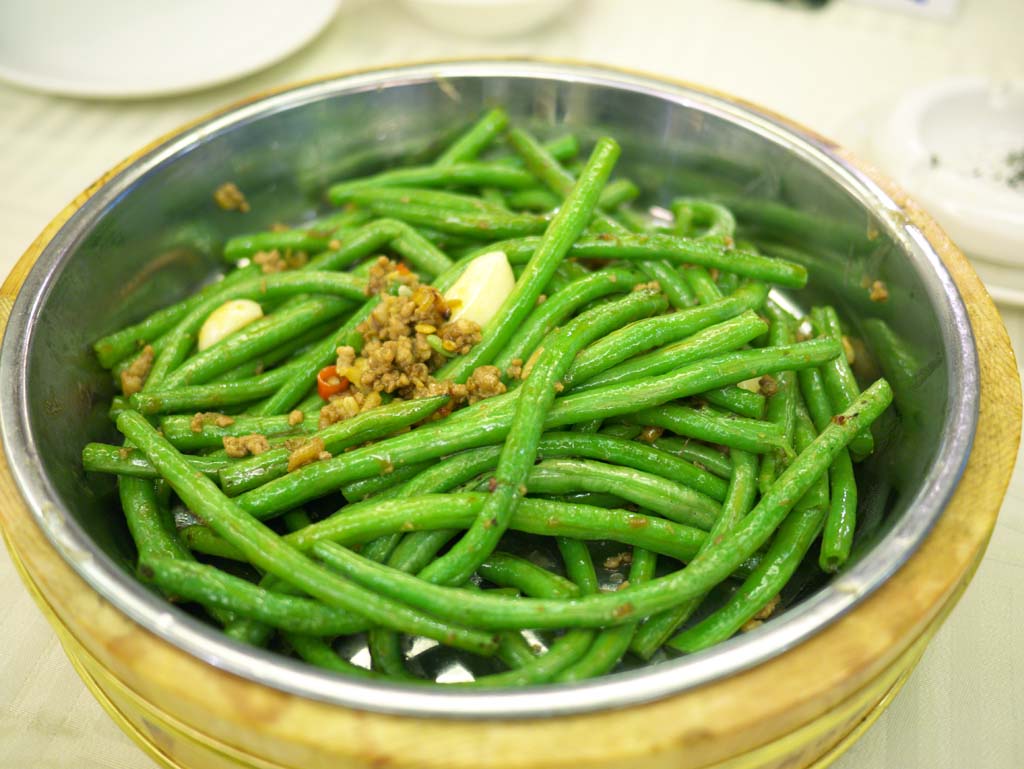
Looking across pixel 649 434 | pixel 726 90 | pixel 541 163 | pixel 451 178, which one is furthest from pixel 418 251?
pixel 726 90

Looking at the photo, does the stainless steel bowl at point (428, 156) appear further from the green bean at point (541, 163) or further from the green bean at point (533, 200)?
the green bean at point (533, 200)

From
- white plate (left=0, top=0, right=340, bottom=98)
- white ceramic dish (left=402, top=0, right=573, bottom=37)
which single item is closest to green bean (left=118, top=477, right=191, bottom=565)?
white plate (left=0, top=0, right=340, bottom=98)

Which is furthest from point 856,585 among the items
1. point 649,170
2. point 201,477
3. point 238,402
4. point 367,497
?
point 649,170

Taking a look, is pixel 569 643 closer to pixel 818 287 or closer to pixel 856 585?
pixel 856 585

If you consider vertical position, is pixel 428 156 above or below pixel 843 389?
above

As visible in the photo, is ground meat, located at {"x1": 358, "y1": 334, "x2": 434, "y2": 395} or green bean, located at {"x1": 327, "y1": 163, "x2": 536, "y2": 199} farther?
green bean, located at {"x1": 327, "y1": 163, "x2": 536, "y2": 199}

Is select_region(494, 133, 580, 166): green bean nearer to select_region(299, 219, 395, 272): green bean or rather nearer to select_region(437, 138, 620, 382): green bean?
select_region(437, 138, 620, 382): green bean

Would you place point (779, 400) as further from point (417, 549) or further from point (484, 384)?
point (417, 549)
